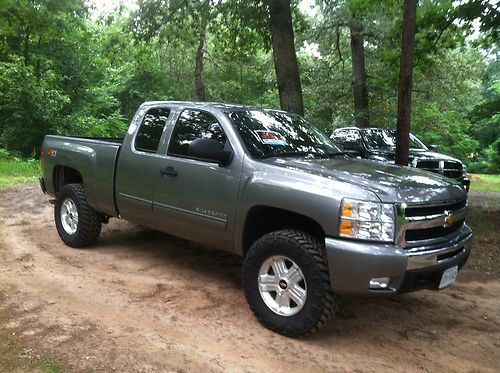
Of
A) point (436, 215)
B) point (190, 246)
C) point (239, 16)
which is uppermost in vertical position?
point (239, 16)

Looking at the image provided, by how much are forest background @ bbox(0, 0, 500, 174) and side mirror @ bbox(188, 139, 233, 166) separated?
6153mm

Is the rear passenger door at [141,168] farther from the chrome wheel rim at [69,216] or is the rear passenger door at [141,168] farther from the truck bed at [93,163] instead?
the chrome wheel rim at [69,216]

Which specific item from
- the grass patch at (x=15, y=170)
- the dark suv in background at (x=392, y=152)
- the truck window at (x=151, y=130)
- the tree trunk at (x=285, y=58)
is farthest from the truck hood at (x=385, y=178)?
the grass patch at (x=15, y=170)

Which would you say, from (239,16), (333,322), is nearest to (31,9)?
(239,16)

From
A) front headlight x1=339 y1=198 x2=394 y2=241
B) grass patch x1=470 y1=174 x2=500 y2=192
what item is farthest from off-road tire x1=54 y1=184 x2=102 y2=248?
grass patch x1=470 y1=174 x2=500 y2=192

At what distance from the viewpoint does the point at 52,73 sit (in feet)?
71.9

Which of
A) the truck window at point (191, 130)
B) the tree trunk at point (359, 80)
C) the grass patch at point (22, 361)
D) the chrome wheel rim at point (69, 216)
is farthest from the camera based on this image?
the tree trunk at point (359, 80)

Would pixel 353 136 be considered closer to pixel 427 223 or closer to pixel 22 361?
pixel 427 223

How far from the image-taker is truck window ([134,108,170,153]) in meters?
A: 5.46

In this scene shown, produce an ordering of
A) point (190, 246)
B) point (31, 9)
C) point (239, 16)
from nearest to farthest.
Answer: point (190, 246)
point (239, 16)
point (31, 9)

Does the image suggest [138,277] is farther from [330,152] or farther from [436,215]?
[436,215]

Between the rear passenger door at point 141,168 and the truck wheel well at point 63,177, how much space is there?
1447 millimetres

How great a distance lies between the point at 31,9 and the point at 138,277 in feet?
40.7

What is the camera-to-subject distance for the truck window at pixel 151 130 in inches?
215
